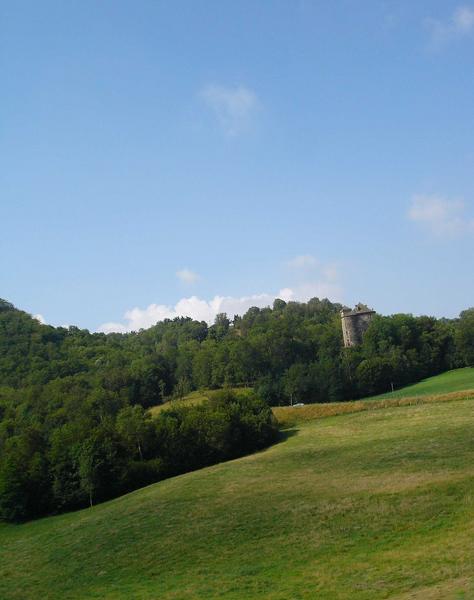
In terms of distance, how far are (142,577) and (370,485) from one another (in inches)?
547

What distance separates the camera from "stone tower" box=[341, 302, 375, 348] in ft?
381

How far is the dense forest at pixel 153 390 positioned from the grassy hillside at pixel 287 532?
18.3 feet

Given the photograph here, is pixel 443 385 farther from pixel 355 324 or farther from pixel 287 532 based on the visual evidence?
pixel 287 532

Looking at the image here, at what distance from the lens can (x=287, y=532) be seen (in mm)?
29422

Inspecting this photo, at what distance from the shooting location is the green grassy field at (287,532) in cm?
2216

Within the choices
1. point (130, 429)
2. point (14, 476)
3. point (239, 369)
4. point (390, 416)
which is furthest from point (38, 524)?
point (239, 369)

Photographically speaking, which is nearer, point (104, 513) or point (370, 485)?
point (370, 485)

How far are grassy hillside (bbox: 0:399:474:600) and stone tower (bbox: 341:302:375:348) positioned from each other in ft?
225

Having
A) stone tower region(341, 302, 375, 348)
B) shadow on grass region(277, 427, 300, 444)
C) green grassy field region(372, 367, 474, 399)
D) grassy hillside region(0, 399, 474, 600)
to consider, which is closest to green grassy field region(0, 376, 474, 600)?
grassy hillside region(0, 399, 474, 600)

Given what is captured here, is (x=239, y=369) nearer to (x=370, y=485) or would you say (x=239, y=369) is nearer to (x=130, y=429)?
(x=130, y=429)

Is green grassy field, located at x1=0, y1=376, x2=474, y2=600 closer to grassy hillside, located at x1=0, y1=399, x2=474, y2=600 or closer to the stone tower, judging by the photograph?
grassy hillside, located at x1=0, y1=399, x2=474, y2=600

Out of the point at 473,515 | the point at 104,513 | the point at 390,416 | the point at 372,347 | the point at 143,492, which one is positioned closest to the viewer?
the point at 473,515

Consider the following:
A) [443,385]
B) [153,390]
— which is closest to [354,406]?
[443,385]

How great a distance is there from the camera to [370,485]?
33906 millimetres
